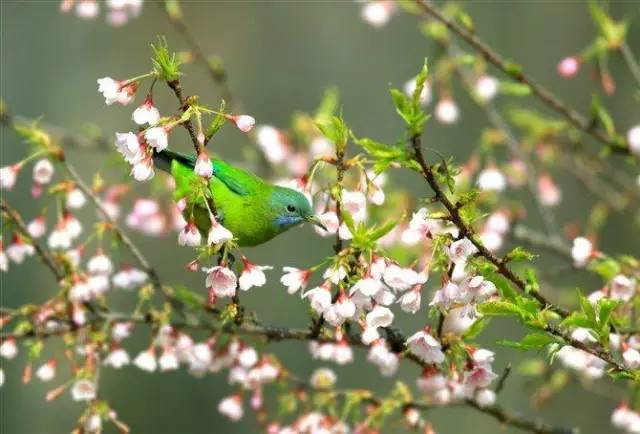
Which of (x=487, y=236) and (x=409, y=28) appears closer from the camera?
(x=487, y=236)

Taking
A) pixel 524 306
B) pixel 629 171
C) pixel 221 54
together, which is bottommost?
pixel 524 306

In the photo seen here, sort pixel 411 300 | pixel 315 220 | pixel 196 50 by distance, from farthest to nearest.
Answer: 1. pixel 196 50
2. pixel 315 220
3. pixel 411 300

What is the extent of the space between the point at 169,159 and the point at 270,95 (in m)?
2.43

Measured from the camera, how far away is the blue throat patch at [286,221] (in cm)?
196

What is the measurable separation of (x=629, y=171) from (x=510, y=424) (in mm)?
2528

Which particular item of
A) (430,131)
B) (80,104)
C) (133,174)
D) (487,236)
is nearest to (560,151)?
(487,236)

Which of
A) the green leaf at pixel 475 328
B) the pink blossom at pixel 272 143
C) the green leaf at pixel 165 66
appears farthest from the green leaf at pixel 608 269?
the pink blossom at pixel 272 143

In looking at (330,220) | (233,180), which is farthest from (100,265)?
(330,220)

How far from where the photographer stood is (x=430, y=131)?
4.38 meters

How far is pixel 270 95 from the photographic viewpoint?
4.41 metres

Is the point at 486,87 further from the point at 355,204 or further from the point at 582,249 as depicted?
the point at 355,204

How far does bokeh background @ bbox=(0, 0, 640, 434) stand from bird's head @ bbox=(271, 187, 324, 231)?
2122mm

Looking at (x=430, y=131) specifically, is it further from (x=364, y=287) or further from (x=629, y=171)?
(x=364, y=287)

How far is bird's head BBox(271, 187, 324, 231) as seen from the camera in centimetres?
190
